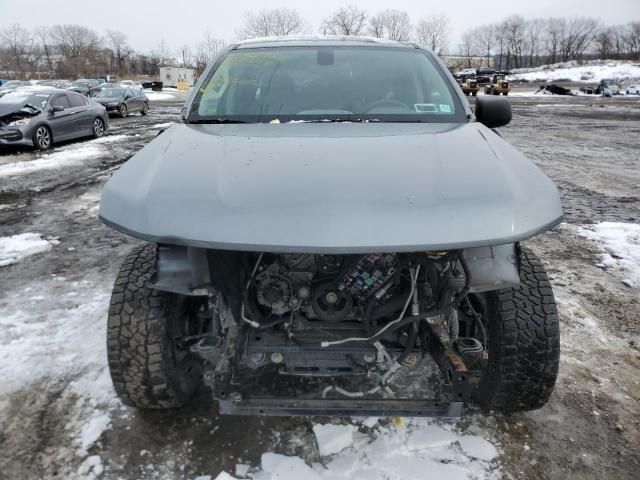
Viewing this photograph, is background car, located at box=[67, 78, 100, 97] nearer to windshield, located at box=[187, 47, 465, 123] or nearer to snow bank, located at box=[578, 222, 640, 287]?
windshield, located at box=[187, 47, 465, 123]

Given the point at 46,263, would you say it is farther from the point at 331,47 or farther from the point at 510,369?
the point at 510,369

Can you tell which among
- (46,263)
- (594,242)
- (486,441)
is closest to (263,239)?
(486,441)

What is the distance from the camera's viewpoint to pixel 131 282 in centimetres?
246

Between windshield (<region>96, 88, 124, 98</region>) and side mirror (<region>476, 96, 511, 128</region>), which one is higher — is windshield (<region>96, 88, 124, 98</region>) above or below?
above

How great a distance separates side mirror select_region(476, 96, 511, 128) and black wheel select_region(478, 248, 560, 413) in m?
1.20

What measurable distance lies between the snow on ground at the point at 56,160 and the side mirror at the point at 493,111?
27.2 feet

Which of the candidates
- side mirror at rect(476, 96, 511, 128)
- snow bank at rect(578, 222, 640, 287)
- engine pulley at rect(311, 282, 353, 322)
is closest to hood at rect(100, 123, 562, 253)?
engine pulley at rect(311, 282, 353, 322)

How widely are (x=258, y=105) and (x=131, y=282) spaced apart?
1286 mm

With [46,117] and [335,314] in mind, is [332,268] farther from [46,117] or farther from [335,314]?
[46,117]

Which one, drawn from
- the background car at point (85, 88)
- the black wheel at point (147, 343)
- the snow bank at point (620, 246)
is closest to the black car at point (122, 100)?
the background car at point (85, 88)

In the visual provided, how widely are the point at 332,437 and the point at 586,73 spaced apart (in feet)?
264

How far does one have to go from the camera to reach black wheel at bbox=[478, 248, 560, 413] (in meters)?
2.29

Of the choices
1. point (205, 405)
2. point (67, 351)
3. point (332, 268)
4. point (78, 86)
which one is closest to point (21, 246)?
point (67, 351)

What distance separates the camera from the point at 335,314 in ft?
7.19
